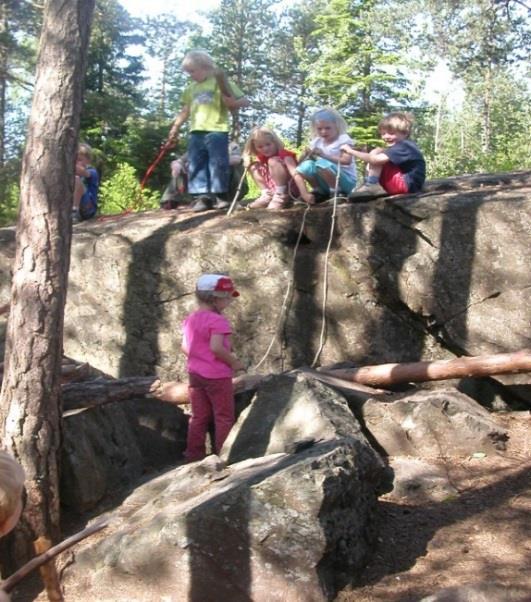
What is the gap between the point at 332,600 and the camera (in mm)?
3898

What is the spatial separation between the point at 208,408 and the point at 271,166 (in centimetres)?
252

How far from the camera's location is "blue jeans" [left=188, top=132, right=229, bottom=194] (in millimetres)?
7516

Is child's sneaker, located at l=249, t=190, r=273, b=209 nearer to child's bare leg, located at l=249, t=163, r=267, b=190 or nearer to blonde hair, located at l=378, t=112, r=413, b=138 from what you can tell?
child's bare leg, located at l=249, t=163, r=267, b=190

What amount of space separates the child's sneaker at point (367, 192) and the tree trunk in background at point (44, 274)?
2.79 m

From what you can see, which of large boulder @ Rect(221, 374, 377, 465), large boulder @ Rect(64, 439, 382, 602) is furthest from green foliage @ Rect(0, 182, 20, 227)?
large boulder @ Rect(64, 439, 382, 602)

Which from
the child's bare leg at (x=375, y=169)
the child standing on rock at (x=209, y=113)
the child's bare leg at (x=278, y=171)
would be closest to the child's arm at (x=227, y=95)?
the child standing on rock at (x=209, y=113)

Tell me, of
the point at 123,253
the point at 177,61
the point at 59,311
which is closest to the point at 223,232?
the point at 123,253

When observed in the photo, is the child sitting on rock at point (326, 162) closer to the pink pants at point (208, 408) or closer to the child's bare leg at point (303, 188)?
the child's bare leg at point (303, 188)

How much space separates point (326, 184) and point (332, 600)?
420 centimetres

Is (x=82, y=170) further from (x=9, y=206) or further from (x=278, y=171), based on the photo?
(x=9, y=206)

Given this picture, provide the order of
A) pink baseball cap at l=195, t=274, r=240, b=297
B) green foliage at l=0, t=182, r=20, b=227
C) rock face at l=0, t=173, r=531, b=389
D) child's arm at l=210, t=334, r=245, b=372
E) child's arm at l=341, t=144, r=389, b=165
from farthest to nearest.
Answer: green foliage at l=0, t=182, r=20, b=227, child's arm at l=341, t=144, r=389, b=165, rock face at l=0, t=173, r=531, b=389, pink baseball cap at l=195, t=274, r=240, b=297, child's arm at l=210, t=334, r=245, b=372

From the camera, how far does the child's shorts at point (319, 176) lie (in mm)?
7148

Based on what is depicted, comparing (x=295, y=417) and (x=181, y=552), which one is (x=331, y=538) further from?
(x=295, y=417)

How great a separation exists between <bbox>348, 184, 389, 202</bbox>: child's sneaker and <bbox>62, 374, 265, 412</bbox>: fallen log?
2042 millimetres
